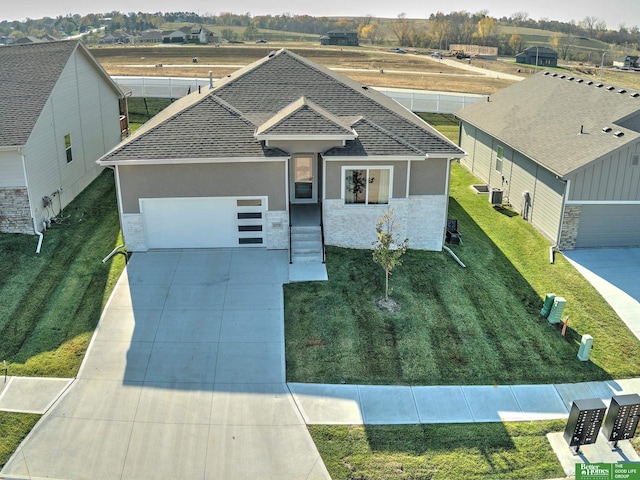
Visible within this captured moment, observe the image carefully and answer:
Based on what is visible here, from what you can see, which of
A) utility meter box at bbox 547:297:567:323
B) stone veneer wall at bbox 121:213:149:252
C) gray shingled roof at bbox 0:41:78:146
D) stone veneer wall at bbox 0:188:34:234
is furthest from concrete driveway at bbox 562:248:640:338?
gray shingled roof at bbox 0:41:78:146

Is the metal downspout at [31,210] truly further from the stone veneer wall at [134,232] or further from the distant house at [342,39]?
the distant house at [342,39]

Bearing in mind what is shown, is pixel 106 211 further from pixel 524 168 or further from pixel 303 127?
pixel 524 168

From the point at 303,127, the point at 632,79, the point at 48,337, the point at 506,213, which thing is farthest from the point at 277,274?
the point at 632,79

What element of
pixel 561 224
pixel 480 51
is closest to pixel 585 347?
pixel 561 224

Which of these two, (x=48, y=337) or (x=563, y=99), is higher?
(x=563, y=99)

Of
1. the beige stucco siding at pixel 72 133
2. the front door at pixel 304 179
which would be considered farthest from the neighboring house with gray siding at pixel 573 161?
the beige stucco siding at pixel 72 133

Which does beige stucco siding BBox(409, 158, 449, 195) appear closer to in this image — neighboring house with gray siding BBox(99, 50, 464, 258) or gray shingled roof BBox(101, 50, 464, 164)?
neighboring house with gray siding BBox(99, 50, 464, 258)
